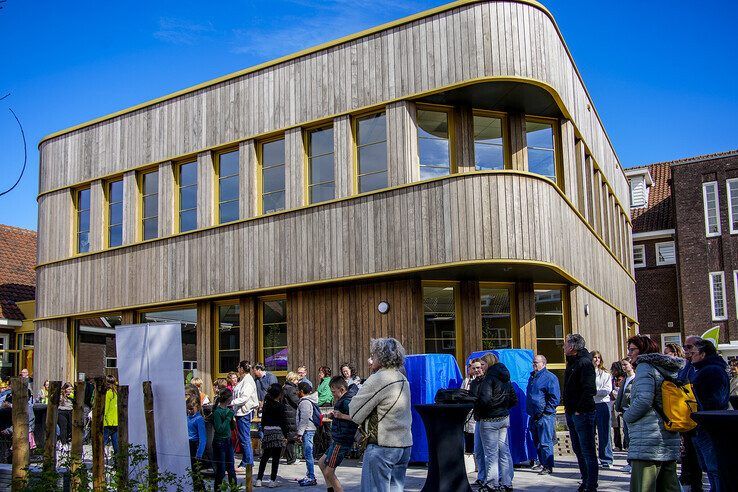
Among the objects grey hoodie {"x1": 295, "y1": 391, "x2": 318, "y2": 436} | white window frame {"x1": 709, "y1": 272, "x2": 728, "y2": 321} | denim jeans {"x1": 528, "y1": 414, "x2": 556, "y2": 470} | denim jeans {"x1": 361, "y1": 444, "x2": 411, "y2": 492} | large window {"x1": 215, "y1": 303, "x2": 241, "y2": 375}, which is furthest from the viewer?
white window frame {"x1": 709, "y1": 272, "x2": 728, "y2": 321}

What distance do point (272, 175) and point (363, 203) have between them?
9.71 feet

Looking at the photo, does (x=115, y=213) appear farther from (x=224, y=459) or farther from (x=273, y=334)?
(x=224, y=459)

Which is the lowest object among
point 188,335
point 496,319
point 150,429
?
point 150,429

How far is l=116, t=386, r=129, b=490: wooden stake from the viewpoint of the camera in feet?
25.7

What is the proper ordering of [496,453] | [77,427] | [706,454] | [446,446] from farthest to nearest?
1. [496,453]
2. [446,446]
3. [706,454]
4. [77,427]

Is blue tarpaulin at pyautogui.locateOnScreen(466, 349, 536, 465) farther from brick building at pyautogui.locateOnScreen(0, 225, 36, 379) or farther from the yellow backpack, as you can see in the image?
brick building at pyautogui.locateOnScreen(0, 225, 36, 379)

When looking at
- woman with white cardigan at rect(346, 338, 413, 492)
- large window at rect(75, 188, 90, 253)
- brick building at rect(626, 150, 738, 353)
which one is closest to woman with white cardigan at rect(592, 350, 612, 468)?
woman with white cardigan at rect(346, 338, 413, 492)

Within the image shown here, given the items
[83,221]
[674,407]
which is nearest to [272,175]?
[83,221]

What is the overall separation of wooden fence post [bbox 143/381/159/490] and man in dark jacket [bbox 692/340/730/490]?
19.7 feet

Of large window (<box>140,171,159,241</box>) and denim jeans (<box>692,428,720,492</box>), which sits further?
large window (<box>140,171,159,241</box>)

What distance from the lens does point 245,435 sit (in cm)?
1359

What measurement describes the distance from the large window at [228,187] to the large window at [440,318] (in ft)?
17.0

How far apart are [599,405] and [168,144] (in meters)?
12.2

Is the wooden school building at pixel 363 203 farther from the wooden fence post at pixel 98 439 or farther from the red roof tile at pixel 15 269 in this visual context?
the red roof tile at pixel 15 269
